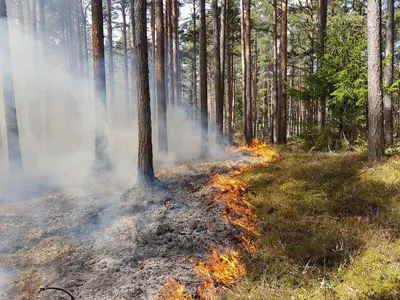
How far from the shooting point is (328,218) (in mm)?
6051

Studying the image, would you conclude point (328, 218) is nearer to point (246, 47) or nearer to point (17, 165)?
point (17, 165)

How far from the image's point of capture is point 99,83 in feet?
34.9

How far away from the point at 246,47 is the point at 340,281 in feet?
50.3

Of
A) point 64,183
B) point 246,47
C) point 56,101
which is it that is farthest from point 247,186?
point 56,101

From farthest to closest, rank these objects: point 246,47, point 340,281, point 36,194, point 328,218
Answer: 1. point 246,47
2. point 36,194
3. point 328,218
4. point 340,281

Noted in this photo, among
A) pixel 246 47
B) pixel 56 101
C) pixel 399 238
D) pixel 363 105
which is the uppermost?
pixel 246 47

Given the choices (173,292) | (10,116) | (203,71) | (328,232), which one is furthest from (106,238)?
(203,71)

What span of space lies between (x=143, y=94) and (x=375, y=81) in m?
6.80

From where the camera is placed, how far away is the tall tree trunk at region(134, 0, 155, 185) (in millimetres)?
8039

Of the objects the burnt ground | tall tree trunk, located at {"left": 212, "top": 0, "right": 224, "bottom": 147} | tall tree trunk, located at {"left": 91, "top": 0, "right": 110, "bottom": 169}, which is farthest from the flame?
tall tree trunk, located at {"left": 212, "top": 0, "right": 224, "bottom": 147}

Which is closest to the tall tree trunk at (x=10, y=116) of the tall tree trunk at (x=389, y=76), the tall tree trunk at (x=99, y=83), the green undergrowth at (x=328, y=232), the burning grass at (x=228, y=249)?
the tall tree trunk at (x=99, y=83)

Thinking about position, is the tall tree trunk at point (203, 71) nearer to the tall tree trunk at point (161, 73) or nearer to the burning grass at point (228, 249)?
the tall tree trunk at point (161, 73)

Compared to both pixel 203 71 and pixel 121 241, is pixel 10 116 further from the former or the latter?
pixel 203 71

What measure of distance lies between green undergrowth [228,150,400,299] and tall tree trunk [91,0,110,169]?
579cm
